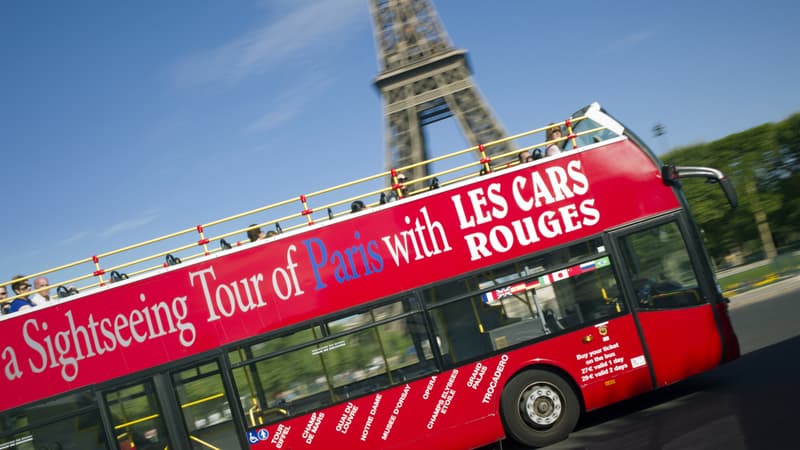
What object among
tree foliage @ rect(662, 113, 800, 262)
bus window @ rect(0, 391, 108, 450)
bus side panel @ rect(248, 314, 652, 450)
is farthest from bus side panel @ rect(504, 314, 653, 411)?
tree foliage @ rect(662, 113, 800, 262)

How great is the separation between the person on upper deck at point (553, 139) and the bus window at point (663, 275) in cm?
146

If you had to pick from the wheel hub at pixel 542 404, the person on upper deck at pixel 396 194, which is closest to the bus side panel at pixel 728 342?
the wheel hub at pixel 542 404

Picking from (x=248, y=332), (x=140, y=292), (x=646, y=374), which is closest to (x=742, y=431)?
(x=646, y=374)

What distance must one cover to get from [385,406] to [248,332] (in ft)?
5.88

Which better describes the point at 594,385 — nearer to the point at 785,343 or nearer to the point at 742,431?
A: the point at 742,431

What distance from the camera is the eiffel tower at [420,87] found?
33969 mm

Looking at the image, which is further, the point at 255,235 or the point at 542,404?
the point at 255,235

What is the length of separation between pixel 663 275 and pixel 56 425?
23.8 ft

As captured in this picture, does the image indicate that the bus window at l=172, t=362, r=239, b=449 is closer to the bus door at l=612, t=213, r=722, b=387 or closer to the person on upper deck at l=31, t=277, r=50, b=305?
the person on upper deck at l=31, t=277, r=50, b=305

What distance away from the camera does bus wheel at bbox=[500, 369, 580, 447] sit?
7977 millimetres

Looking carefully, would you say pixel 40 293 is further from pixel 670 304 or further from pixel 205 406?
pixel 670 304

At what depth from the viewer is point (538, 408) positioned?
8055 mm

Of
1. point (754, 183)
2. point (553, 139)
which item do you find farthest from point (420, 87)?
point (553, 139)

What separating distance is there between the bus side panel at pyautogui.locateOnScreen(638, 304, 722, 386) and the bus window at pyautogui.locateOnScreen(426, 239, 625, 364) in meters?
0.47
